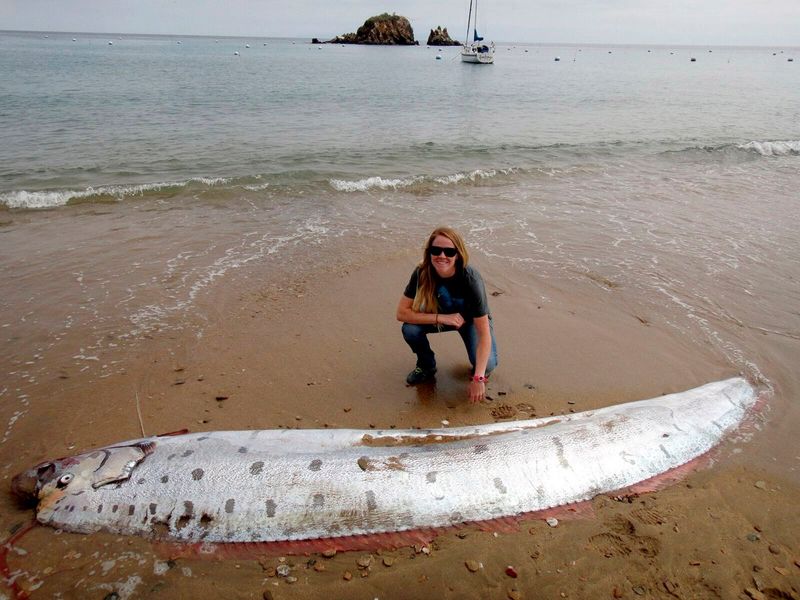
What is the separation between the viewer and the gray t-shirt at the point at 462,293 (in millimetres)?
4180

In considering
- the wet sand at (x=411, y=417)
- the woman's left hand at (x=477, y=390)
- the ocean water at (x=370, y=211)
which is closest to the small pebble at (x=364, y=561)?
the wet sand at (x=411, y=417)

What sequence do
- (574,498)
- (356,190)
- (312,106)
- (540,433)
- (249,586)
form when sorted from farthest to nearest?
(312,106) → (356,190) → (540,433) → (574,498) → (249,586)

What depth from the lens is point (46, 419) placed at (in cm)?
430

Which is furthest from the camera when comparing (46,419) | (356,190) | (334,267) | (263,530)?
(356,190)

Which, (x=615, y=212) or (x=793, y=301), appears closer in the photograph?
(x=793, y=301)

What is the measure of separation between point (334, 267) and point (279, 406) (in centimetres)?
323

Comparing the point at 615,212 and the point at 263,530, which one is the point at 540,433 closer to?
the point at 263,530

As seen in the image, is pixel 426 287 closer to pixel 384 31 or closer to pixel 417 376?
pixel 417 376

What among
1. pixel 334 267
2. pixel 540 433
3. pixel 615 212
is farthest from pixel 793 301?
pixel 334 267

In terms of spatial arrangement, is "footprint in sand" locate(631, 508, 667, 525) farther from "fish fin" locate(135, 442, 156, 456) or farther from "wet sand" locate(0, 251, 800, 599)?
"fish fin" locate(135, 442, 156, 456)

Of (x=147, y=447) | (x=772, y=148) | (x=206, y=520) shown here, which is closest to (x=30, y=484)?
(x=147, y=447)

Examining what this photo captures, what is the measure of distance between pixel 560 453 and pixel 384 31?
144 m

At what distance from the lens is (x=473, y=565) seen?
3064 millimetres

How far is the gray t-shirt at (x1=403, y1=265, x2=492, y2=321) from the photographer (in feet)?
13.7
